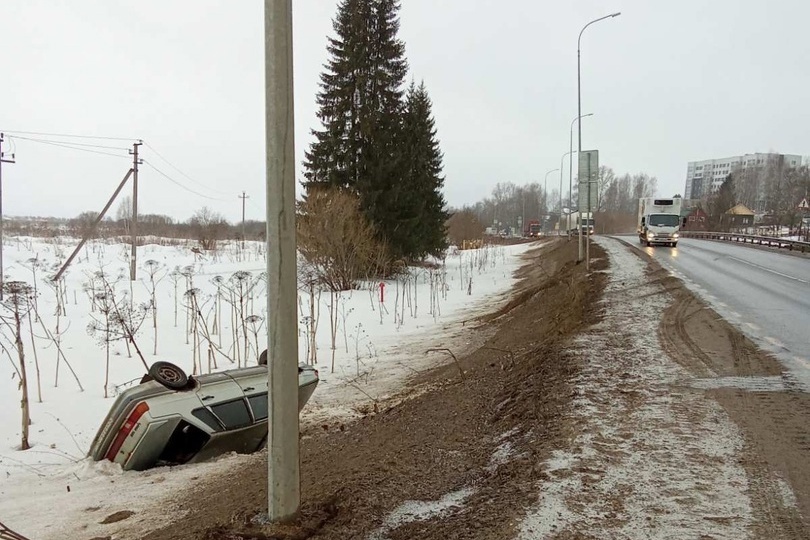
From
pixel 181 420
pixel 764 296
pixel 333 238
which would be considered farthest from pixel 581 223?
pixel 181 420

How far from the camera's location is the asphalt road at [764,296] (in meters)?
7.24

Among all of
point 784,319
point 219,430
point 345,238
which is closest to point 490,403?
point 219,430

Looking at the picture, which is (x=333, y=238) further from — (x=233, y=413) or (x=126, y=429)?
(x=126, y=429)

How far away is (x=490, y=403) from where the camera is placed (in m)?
5.78

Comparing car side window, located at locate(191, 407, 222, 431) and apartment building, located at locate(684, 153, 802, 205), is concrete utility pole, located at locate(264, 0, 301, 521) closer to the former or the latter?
car side window, located at locate(191, 407, 222, 431)

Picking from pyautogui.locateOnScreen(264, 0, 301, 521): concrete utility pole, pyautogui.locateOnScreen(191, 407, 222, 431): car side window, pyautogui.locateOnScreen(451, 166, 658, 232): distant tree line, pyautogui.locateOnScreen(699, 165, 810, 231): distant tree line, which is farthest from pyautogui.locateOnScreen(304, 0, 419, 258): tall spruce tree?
pyautogui.locateOnScreen(451, 166, 658, 232): distant tree line

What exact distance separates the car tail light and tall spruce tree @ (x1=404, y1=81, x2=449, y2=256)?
76.3 ft

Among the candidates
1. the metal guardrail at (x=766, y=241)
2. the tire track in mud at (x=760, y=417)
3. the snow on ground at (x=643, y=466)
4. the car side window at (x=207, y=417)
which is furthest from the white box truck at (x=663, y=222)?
the car side window at (x=207, y=417)

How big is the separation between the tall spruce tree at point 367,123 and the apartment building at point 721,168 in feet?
315

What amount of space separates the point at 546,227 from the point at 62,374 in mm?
106723

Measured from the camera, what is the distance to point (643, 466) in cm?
357

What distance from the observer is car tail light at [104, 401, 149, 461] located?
15.5 feet

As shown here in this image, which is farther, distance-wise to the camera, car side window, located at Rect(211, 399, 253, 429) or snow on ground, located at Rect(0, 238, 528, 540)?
car side window, located at Rect(211, 399, 253, 429)

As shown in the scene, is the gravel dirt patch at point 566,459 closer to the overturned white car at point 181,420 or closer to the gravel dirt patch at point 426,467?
the gravel dirt patch at point 426,467
